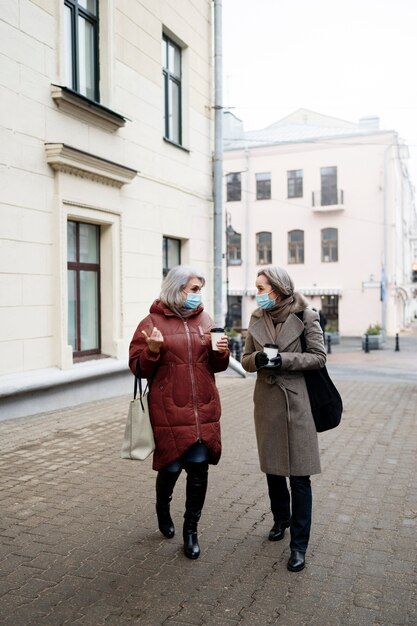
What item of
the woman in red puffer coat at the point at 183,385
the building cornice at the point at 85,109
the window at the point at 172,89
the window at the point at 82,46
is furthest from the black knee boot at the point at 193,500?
the window at the point at 172,89

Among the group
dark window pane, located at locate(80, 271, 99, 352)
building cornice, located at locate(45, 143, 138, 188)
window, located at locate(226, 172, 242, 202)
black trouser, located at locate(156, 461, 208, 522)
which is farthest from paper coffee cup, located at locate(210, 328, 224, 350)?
window, located at locate(226, 172, 242, 202)

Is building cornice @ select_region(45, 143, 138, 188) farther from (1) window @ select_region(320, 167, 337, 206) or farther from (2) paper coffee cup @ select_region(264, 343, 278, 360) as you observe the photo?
(1) window @ select_region(320, 167, 337, 206)

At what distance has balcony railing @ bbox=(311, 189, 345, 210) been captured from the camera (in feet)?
112

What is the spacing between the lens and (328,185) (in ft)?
114

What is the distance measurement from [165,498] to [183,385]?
2.71ft

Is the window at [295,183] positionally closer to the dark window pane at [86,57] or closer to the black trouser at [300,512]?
the dark window pane at [86,57]

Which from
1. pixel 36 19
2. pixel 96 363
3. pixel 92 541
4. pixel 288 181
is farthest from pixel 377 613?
pixel 288 181

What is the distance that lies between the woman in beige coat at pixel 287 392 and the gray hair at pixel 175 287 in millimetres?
474

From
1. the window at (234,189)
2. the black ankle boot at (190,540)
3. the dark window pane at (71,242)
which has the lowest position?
the black ankle boot at (190,540)

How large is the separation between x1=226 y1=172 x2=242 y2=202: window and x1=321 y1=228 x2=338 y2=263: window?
554 centimetres

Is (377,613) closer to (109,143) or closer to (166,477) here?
(166,477)

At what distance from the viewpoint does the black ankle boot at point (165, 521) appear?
4176 mm

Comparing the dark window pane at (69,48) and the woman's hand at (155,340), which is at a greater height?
the dark window pane at (69,48)

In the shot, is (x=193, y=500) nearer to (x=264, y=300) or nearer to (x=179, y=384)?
(x=179, y=384)
